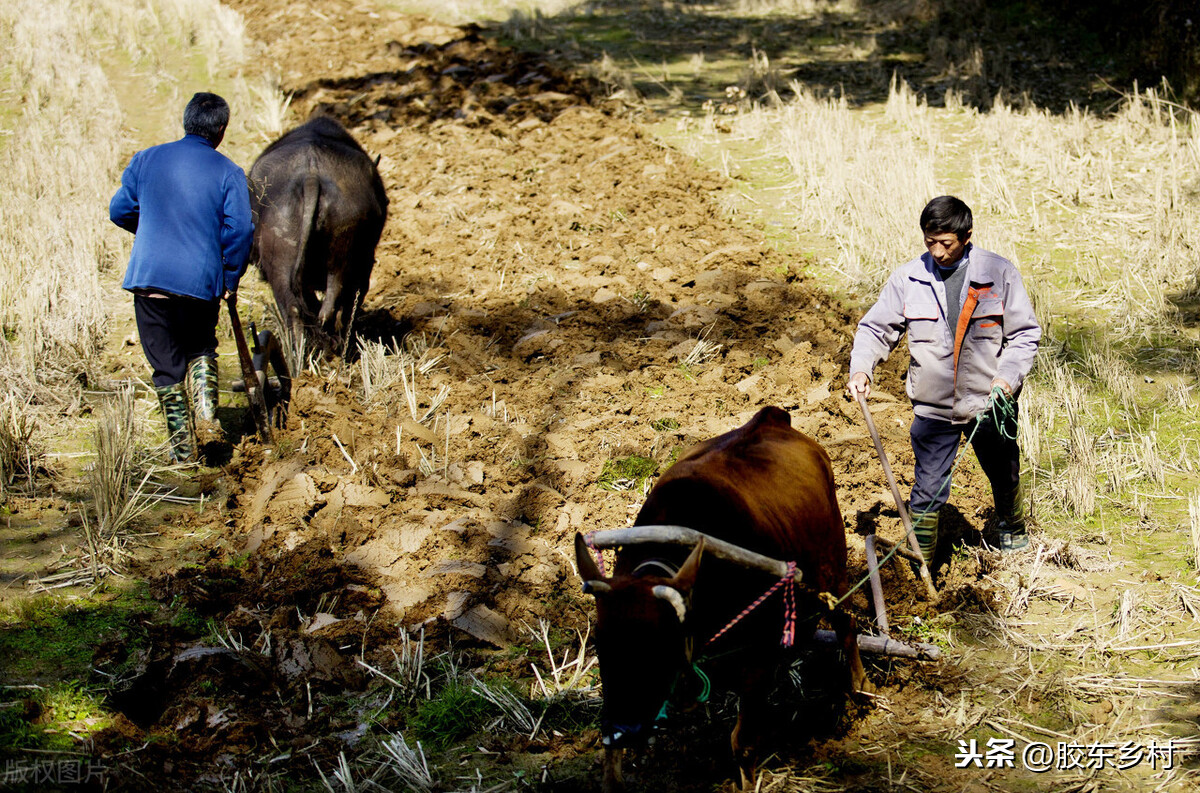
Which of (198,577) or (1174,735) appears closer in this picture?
(1174,735)

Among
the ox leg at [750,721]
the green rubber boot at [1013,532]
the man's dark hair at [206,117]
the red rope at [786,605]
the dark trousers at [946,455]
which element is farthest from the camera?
the man's dark hair at [206,117]

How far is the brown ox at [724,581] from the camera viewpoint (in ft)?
9.80

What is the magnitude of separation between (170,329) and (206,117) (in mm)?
1306

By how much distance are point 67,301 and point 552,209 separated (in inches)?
177

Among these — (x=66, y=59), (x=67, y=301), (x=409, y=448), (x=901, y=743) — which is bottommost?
(x=901, y=743)

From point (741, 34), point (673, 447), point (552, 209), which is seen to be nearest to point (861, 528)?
point (673, 447)

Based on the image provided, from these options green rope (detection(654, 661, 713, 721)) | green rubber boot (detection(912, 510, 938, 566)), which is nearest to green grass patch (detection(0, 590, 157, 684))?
green rope (detection(654, 661, 713, 721))

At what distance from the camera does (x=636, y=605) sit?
297 centimetres

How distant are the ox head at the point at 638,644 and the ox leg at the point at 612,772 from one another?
13.1 inches

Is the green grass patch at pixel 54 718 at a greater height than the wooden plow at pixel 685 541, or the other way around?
the wooden plow at pixel 685 541

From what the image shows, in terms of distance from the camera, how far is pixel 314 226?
280 inches

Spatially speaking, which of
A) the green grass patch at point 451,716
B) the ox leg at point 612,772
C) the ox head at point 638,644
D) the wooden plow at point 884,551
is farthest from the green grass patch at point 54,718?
the wooden plow at point 884,551

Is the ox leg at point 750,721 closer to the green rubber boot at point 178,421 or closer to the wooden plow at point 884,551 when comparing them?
the wooden plow at point 884,551

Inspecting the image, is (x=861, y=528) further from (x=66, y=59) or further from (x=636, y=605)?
(x=66, y=59)
